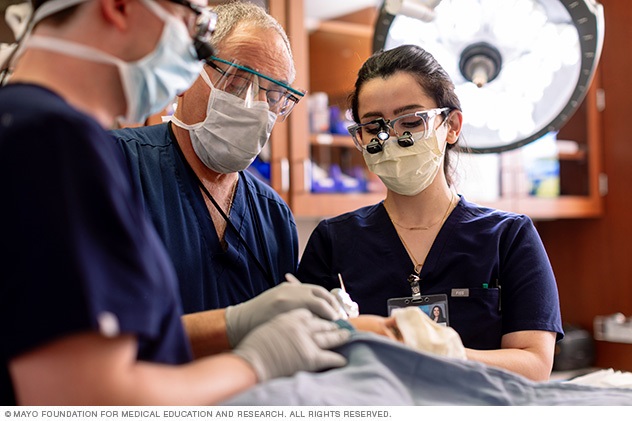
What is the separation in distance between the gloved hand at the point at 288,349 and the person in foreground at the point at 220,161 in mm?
607

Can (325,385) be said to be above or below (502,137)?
below

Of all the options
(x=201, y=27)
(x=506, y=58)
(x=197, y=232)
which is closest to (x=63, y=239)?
(x=201, y=27)

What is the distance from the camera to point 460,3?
1.75 meters

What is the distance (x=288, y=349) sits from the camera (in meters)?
0.79

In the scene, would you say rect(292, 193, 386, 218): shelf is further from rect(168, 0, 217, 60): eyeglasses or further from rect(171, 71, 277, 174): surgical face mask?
rect(168, 0, 217, 60): eyeglasses

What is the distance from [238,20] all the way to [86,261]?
3.55 feet

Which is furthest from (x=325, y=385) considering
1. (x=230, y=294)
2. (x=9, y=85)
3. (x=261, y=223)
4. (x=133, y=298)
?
(x=261, y=223)

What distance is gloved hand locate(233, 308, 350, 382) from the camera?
2.53 ft

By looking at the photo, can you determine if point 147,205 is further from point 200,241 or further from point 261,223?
point 261,223

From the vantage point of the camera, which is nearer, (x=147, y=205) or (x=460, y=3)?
(x=147, y=205)

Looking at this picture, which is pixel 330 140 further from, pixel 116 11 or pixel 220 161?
pixel 116 11

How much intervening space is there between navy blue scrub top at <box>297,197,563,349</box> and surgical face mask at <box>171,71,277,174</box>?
0.31 meters
